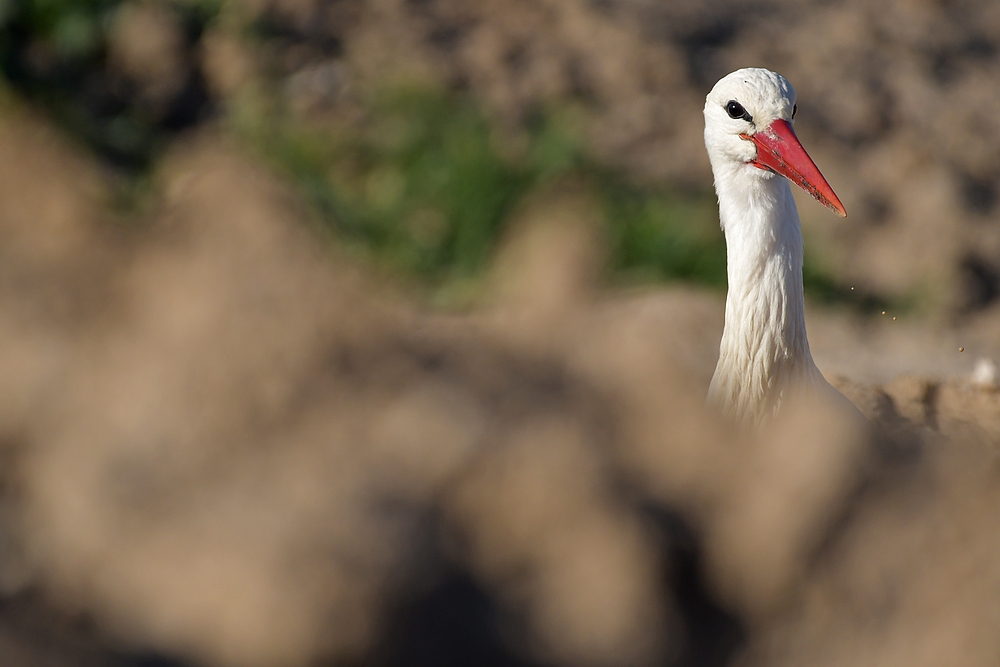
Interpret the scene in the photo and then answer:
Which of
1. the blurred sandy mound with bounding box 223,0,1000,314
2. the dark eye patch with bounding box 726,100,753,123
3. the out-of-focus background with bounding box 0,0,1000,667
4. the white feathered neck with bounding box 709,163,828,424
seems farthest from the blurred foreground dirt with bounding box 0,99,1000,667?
the blurred sandy mound with bounding box 223,0,1000,314

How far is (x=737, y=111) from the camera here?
7.07ft

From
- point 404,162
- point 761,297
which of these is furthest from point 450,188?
point 761,297

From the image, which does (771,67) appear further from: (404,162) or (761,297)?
(761,297)

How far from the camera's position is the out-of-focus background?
74.1 inches

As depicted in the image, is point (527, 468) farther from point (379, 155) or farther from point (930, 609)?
point (379, 155)

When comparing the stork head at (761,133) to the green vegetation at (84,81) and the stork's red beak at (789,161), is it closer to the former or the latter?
the stork's red beak at (789,161)

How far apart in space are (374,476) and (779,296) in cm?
107

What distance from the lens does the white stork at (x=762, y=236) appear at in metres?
2.06

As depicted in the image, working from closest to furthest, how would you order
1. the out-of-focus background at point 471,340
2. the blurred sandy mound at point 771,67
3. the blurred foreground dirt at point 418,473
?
the blurred foreground dirt at point 418,473, the out-of-focus background at point 471,340, the blurred sandy mound at point 771,67

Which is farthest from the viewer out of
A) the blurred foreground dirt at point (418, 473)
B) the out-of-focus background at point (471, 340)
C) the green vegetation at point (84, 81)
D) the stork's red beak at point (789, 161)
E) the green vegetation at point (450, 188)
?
the green vegetation at point (84, 81)

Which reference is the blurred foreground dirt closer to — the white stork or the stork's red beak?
the white stork

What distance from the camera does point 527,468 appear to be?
7.19ft

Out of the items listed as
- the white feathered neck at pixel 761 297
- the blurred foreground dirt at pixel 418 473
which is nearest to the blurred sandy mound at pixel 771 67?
the blurred foreground dirt at pixel 418 473

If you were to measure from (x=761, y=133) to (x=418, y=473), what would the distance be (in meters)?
1.11
